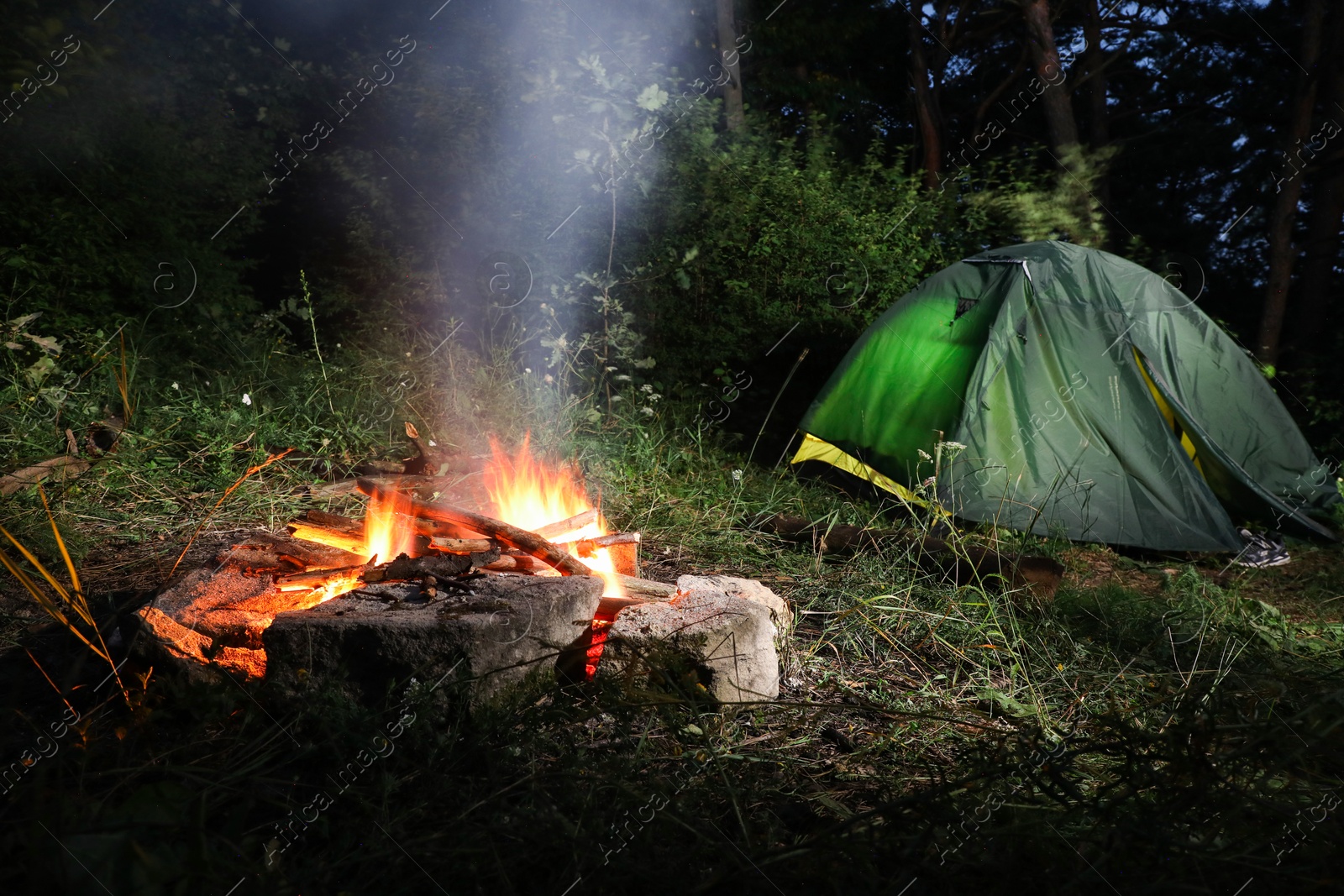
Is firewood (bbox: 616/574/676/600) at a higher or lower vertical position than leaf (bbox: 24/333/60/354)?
lower

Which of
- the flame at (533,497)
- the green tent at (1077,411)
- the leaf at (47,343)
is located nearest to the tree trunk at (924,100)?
the green tent at (1077,411)

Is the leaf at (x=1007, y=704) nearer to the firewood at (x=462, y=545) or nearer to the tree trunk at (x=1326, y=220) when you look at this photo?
the firewood at (x=462, y=545)

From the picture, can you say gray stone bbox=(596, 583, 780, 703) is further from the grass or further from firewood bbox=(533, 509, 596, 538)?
firewood bbox=(533, 509, 596, 538)

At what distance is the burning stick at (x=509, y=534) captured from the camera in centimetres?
261

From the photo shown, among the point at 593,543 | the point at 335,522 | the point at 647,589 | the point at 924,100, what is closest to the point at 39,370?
the point at 335,522

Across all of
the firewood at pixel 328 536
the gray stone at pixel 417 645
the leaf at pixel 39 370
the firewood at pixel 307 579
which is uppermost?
the leaf at pixel 39 370

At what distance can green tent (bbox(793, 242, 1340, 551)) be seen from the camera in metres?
4.48

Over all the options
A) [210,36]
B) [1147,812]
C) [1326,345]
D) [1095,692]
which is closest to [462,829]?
[1147,812]

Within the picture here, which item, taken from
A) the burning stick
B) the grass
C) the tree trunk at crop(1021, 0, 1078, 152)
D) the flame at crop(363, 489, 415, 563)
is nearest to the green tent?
the grass

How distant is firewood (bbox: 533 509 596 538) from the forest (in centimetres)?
1

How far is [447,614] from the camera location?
216cm

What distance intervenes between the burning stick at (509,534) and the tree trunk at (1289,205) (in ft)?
26.0

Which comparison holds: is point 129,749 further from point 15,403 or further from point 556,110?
point 556,110

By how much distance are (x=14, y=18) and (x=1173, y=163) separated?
37.2 ft
